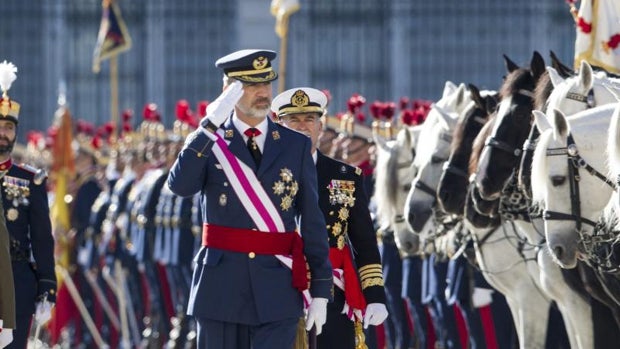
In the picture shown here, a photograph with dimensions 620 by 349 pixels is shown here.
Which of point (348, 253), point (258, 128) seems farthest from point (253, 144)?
point (348, 253)

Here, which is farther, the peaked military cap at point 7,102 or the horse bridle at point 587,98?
the peaked military cap at point 7,102

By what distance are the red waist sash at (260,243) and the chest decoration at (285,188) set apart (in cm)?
13

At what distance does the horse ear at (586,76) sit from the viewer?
993 centimetres

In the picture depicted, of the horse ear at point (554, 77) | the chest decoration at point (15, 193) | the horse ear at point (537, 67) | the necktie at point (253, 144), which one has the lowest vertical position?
the chest decoration at point (15, 193)

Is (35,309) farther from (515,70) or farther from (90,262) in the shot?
(90,262)

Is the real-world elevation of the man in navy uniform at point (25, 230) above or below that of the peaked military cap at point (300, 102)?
below

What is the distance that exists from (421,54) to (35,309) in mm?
22854

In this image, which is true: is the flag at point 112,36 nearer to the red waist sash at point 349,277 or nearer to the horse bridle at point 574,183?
the red waist sash at point 349,277

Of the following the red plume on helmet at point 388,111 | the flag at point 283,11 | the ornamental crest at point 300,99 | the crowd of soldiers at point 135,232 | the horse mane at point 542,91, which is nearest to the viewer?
the ornamental crest at point 300,99

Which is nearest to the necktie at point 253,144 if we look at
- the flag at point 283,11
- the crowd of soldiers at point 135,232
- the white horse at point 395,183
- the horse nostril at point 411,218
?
the horse nostril at point 411,218

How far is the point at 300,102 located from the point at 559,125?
4.23 feet

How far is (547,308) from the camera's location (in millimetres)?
11414

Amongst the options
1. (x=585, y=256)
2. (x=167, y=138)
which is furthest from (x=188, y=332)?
(x=585, y=256)

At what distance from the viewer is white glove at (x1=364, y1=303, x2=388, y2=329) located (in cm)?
916
